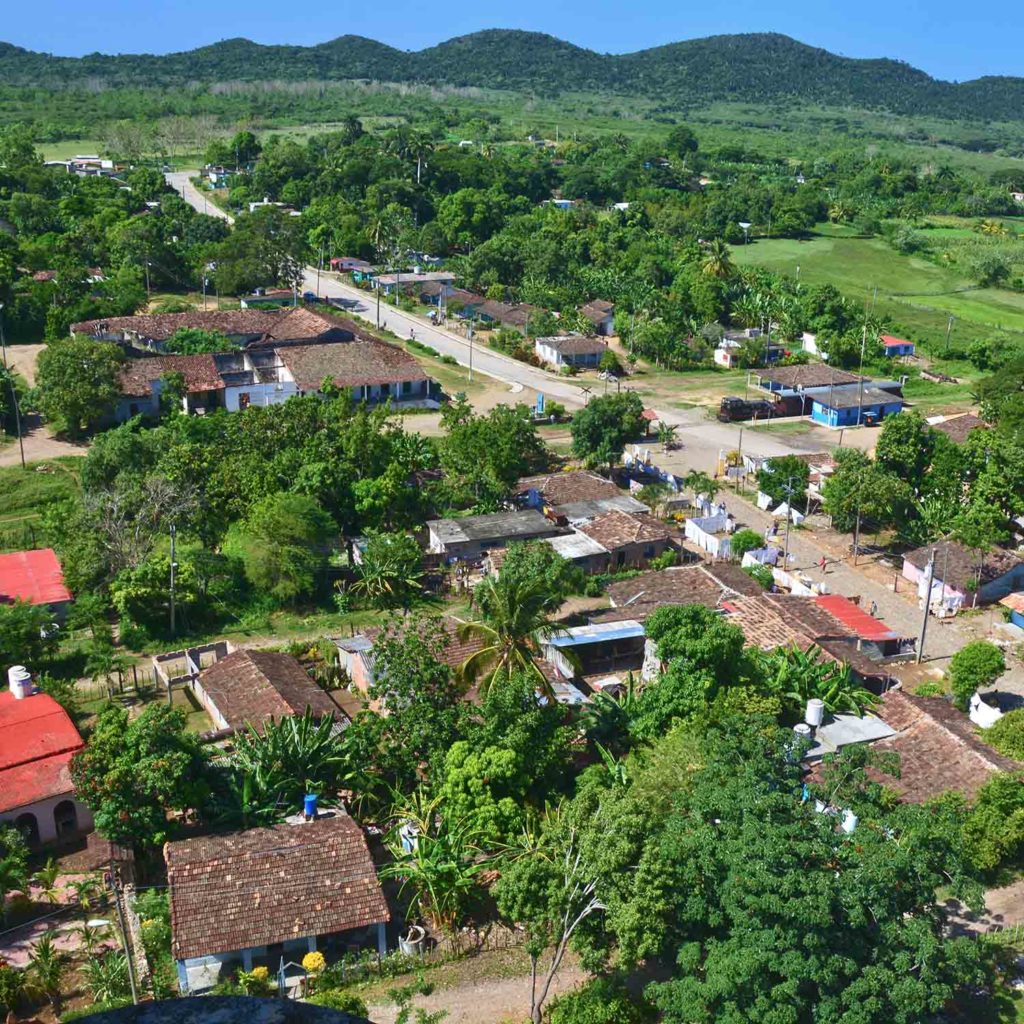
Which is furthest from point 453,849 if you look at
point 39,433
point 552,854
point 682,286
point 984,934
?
point 682,286

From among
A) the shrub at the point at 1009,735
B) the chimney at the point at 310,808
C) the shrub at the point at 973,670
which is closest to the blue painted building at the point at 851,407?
the shrub at the point at 973,670

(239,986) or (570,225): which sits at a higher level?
(570,225)

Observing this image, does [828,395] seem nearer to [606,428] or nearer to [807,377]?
[807,377]

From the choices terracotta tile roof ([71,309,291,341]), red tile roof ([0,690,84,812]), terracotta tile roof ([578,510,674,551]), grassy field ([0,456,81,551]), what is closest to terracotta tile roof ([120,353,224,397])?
terracotta tile roof ([71,309,291,341])

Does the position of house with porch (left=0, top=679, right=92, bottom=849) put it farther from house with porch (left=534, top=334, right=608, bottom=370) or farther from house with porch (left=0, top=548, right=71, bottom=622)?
house with porch (left=534, top=334, right=608, bottom=370)

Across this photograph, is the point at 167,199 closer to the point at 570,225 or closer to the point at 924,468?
the point at 570,225

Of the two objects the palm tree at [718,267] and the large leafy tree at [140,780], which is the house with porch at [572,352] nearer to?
the palm tree at [718,267]
